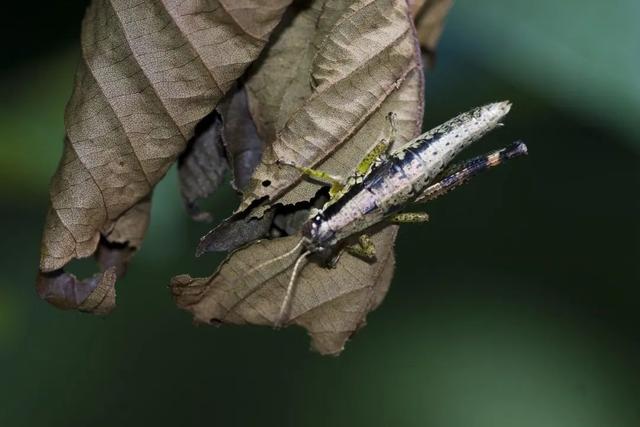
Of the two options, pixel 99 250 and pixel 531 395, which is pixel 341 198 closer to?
pixel 99 250

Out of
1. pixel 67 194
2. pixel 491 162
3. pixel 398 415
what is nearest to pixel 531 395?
pixel 398 415

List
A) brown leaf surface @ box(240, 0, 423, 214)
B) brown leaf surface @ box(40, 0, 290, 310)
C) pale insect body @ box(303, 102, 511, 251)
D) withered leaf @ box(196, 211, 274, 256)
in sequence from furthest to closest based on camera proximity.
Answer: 1. pale insect body @ box(303, 102, 511, 251)
2. withered leaf @ box(196, 211, 274, 256)
3. brown leaf surface @ box(240, 0, 423, 214)
4. brown leaf surface @ box(40, 0, 290, 310)

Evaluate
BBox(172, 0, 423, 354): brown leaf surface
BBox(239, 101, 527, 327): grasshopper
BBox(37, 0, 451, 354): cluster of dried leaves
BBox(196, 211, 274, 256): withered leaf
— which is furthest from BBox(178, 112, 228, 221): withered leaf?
BBox(239, 101, 527, 327): grasshopper

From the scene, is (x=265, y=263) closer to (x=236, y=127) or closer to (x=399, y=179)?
(x=236, y=127)

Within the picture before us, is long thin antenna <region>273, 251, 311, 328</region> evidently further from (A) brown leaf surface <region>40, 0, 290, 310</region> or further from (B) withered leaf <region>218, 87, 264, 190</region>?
(A) brown leaf surface <region>40, 0, 290, 310</region>

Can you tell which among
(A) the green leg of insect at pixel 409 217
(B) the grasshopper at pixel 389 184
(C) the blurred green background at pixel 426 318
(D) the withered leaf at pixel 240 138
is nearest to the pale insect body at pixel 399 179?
(B) the grasshopper at pixel 389 184

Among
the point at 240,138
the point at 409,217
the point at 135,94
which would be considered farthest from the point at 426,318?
the point at 135,94
